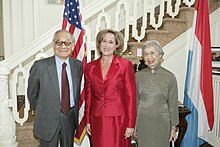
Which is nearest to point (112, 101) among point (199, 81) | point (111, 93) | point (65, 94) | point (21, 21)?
point (111, 93)

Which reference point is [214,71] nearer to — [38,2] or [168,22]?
[168,22]

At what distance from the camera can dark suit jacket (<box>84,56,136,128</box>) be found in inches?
83.3

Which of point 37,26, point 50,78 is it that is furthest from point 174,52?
point 37,26

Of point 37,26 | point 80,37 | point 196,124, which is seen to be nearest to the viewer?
point 80,37

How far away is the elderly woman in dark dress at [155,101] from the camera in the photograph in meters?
2.25

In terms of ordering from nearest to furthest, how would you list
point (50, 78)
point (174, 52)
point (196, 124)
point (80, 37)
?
point (50, 78), point (80, 37), point (196, 124), point (174, 52)

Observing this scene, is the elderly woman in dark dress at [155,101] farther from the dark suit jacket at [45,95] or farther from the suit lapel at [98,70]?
the dark suit jacket at [45,95]

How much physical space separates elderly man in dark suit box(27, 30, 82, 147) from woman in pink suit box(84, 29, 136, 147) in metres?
0.18

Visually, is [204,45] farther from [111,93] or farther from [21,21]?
[21,21]

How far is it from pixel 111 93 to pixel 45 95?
523mm

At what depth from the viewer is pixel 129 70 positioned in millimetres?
2146

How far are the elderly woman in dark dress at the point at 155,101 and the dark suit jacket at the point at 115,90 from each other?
0.51 ft

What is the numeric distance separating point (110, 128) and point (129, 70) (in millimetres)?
506

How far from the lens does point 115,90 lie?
212cm
